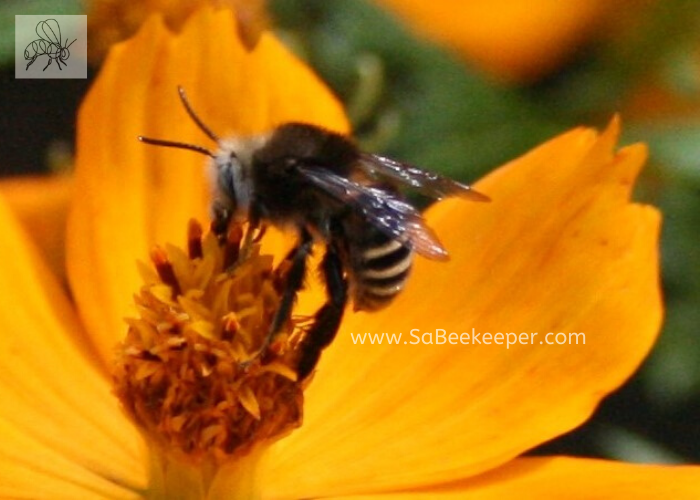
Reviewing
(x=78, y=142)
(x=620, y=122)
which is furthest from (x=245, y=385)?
(x=620, y=122)

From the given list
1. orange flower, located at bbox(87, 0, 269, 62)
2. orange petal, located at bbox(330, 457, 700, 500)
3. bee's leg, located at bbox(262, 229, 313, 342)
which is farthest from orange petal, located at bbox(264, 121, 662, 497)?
orange flower, located at bbox(87, 0, 269, 62)

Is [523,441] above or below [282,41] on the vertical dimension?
below

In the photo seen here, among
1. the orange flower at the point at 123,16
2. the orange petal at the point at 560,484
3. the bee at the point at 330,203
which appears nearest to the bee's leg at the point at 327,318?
the bee at the point at 330,203

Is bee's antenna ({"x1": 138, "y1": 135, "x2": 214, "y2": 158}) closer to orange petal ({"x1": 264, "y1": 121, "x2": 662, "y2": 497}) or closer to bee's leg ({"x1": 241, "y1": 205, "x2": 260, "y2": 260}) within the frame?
bee's leg ({"x1": 241, "y1": 205, "x2": 260, "y2": 260})

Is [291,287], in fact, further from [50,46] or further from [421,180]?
[50,46]

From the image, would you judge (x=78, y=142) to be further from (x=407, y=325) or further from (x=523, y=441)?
(x=523, y=441)

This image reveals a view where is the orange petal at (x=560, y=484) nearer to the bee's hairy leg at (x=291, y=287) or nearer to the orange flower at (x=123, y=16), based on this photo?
the bee's hairy leg at (x=291, y=287)
